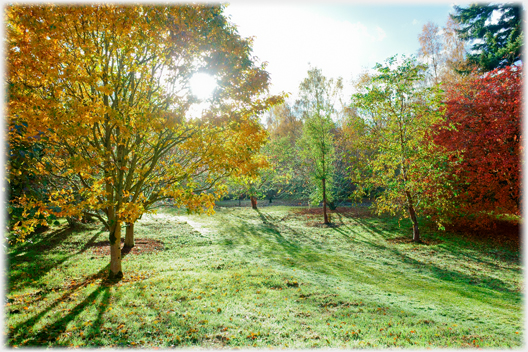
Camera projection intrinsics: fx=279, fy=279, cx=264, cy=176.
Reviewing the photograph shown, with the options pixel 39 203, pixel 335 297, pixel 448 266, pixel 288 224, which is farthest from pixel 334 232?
pixel 39 203

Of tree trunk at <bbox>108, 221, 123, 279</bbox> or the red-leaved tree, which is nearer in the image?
tree trunk at <bbox>108, 221, 123, 279</bbox>

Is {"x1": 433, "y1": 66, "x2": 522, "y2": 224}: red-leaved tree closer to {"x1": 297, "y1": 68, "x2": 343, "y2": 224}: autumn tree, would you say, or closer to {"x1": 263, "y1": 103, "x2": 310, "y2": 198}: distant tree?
{"x1": 297, "y1": 68, "x2": 343, "y2": 224}: autumn tree

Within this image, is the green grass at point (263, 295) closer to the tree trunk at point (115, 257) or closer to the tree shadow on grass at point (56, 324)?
the tree shadow on grass at point (56, 324)

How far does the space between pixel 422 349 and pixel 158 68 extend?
849 centimetres

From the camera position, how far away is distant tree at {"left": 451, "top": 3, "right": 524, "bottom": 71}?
19734 mm

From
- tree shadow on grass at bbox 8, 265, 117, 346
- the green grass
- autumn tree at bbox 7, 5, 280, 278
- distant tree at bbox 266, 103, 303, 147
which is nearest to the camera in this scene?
tree shadow on grass at bbox 8, 265, 117, 346

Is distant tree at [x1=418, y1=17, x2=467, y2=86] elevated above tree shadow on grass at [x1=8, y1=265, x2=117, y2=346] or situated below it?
above

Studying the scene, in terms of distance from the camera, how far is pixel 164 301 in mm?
6090

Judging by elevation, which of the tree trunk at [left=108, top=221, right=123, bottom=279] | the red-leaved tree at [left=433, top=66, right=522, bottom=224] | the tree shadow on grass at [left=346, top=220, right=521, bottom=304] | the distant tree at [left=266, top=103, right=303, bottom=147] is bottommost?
the tree shadow on grass at [left=346, top=220, right=521, bottom=304]

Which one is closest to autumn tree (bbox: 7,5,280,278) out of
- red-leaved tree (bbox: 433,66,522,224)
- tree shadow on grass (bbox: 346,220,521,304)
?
tree shadow on grass (bbox: 346,220,521,304)

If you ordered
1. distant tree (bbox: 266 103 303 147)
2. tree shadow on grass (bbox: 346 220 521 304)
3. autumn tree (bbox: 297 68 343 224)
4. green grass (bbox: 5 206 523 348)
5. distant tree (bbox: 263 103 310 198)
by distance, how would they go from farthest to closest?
1. distant tree (bbox: 266 103 303 147)
2. distant tree (bbox: 263 103 310 198)
3. autumn tree (bbox: 297 68 343 224)
4. tree shadow on grass (bbox: 346 220 521 304)
5. green grass (bbox: 5 206 523 348)

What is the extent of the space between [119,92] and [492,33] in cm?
2771

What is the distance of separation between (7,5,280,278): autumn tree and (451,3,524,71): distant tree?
22.1 meters

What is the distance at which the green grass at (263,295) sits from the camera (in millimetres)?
4602
